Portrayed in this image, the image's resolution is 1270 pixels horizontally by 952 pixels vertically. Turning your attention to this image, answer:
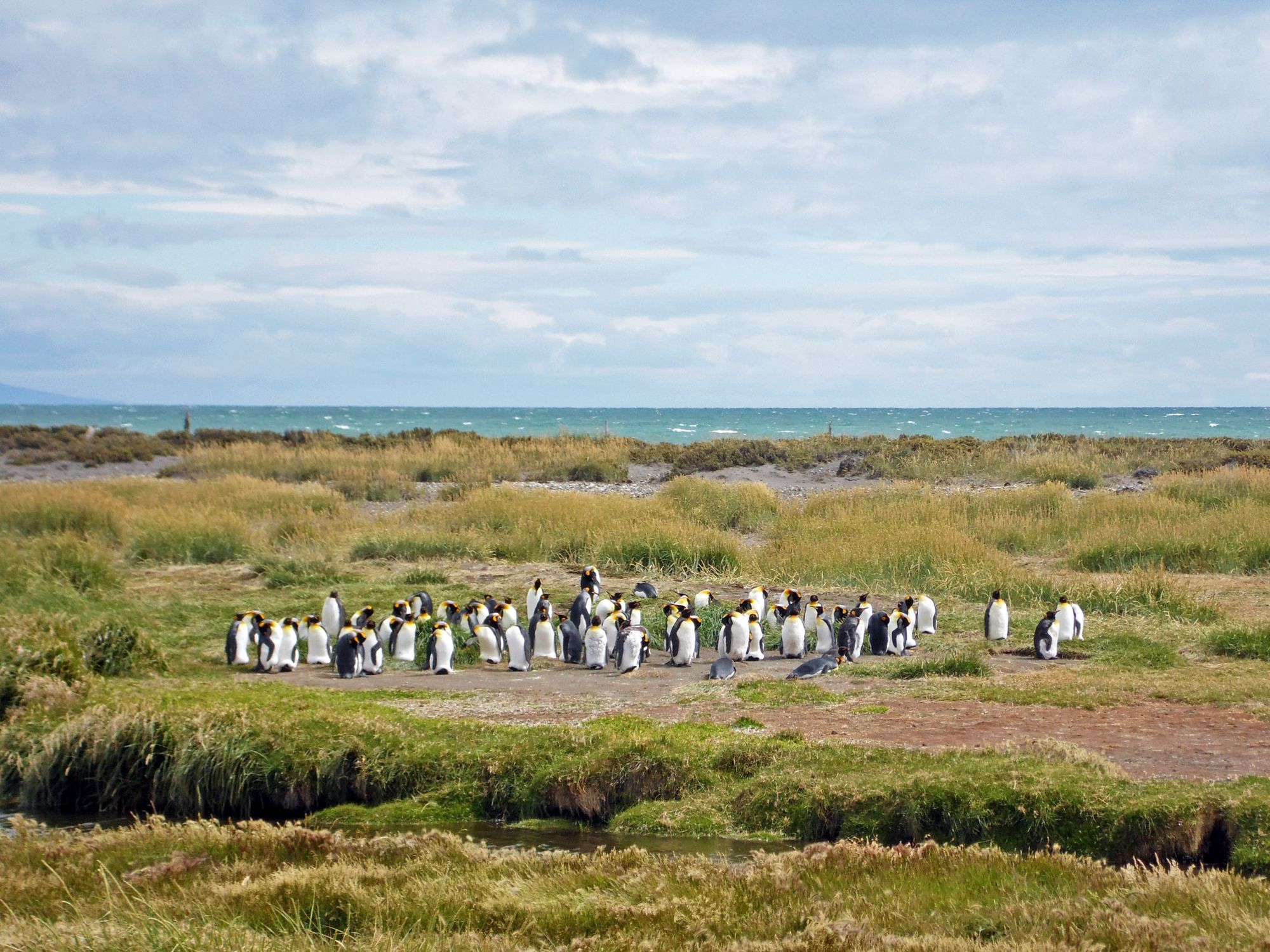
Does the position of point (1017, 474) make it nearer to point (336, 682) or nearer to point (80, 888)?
point (336, 682)

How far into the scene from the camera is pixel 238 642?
47.0 feet

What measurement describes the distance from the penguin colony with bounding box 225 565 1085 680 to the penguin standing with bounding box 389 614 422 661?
0.04 feet

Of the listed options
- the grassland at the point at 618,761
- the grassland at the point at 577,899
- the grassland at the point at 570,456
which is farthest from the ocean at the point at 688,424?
the grassland at the point at 577,899

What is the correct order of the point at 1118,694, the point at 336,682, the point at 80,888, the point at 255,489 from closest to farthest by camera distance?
the point at 80,888
the point at 1118,694
the point at 336,682
the point at 255,489

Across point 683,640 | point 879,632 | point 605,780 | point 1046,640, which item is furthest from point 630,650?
point 1046,640

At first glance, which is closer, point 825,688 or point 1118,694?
point 1118,694

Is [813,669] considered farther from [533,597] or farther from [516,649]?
[533,597]

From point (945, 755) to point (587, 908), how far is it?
4.16m

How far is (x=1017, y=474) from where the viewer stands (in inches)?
1458

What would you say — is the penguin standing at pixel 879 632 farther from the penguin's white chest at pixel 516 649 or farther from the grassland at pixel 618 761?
the penguin's white chest at pixel 516 649

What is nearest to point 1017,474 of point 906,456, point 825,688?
point 906,456

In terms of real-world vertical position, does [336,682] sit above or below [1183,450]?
below

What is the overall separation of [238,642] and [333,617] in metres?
1.80

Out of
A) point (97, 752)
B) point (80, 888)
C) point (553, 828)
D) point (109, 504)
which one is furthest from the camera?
point (109, 504)
